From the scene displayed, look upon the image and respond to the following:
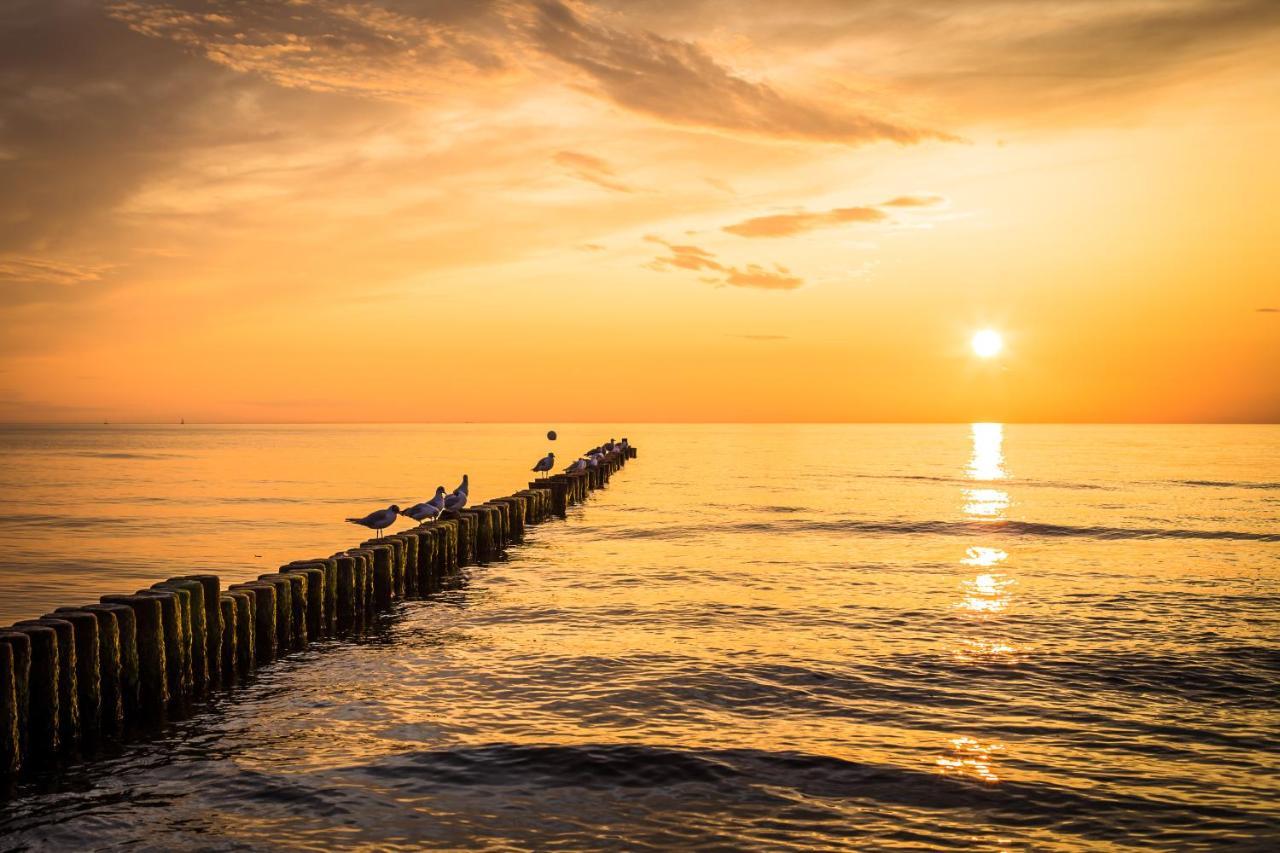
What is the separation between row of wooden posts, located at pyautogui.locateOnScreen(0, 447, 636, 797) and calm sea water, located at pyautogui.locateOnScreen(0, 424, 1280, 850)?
0.52 metres

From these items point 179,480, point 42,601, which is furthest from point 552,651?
point 179,480

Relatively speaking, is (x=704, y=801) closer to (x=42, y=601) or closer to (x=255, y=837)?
(x=255, y=837)

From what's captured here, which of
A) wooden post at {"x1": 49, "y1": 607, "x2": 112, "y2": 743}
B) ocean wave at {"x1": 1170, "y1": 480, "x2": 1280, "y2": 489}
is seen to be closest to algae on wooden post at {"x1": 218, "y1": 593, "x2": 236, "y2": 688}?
Answer: wooden post at {"x1": 49, "y1": 607, "x2": 112, "y2": 743}

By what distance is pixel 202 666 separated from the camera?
1202 centimetres

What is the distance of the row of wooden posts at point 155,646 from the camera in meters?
9.39

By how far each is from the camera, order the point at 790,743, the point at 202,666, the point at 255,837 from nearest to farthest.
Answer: the point at 255,837, the point at 790,743, the point at 202,666

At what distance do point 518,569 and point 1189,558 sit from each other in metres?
17.8

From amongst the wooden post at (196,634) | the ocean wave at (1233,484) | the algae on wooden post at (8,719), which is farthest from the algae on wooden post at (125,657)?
the ocean wave at (1233,484)

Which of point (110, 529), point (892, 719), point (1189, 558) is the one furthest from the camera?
point (110, 529)

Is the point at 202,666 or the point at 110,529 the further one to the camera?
the point at 110,529

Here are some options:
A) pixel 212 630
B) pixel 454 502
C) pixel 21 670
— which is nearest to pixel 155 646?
pixel 212 630

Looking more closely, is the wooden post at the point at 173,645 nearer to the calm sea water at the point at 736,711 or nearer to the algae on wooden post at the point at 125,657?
the algae on wooden post at the point at 125,657

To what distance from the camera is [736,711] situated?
450 inches

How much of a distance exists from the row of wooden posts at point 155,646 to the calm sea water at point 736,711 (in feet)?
1.70
